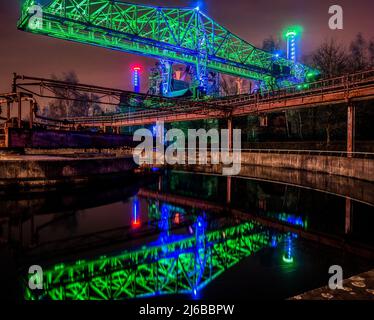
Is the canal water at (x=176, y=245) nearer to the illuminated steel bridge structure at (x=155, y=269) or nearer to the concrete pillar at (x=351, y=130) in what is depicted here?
the illuminated steel bridge structure at (x=155, y=269)

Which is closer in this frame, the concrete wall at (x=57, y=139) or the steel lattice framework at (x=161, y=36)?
the concrete wall at (x=57, y=139)

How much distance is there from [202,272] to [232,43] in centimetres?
9072

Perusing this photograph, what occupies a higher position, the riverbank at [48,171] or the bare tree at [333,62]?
the bare tree at [333,62]

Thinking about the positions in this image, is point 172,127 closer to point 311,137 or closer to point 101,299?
point 311,137

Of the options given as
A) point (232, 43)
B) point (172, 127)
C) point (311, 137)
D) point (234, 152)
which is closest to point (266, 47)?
point (232, 43)

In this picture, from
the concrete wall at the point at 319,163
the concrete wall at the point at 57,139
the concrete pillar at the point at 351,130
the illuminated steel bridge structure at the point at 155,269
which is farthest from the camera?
the concrete pillar at the point at 351,130

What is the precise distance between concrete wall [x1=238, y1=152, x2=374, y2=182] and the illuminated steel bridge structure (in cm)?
1410

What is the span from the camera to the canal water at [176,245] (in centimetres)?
578

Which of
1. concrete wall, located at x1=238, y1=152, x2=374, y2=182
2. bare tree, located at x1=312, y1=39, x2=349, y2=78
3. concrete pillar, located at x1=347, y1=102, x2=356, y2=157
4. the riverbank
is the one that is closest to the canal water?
the riverbank

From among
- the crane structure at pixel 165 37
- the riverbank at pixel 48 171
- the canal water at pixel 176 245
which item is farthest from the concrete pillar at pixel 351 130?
the crane structure at pixel 165 37

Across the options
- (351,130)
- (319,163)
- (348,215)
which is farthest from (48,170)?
(351,130)

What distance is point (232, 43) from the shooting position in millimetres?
89188

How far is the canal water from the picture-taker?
19.0 feet

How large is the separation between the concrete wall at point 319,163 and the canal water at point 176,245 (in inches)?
288
